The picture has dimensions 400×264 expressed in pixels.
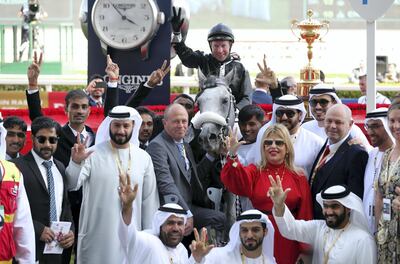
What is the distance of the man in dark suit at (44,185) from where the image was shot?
11102mm

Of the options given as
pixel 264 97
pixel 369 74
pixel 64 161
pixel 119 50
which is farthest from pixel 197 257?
pixel 264 97

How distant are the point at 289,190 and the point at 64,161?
2.17 m

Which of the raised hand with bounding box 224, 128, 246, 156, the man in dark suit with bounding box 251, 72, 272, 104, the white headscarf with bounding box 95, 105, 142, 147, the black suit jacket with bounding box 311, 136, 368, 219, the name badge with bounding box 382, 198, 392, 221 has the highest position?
the man in dark suit with bounding box 251, 72, 272, 104

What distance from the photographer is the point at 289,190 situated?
10.8m

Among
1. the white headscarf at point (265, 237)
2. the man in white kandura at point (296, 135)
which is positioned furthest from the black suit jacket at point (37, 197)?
the man in white kandura at point (296, 135)

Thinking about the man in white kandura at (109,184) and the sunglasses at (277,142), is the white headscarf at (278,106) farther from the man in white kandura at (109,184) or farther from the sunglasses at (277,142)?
the man in white kandura at (109,184)

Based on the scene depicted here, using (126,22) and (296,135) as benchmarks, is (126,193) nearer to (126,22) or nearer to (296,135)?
(296,135)

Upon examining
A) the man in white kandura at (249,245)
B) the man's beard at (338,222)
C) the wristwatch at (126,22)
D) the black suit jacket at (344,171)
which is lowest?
the man in white kandura at (249,245)

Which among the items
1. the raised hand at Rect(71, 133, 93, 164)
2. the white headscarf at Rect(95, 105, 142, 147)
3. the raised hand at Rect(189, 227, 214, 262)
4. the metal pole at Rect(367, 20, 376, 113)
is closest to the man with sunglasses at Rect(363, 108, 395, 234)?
the raised hand at Rect(189, 227, 214, 262)

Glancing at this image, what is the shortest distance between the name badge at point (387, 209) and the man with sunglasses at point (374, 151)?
24 cm

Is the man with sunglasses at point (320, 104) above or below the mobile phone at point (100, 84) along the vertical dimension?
below

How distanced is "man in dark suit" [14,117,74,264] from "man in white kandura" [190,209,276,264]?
4.29 feet

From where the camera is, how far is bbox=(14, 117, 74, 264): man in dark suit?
11.1 metres

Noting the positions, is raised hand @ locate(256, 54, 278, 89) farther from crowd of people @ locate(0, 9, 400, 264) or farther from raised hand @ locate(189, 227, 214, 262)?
raised hand @ locate(189, 227, 214, 262)
